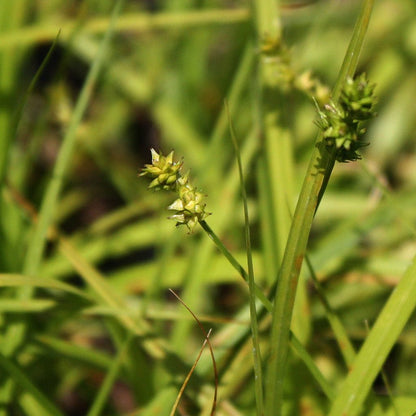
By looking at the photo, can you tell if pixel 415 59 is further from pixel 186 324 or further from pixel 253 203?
pixel 186 324

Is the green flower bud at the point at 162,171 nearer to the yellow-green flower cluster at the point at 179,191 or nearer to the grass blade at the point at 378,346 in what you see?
the yellow-green flower cluster at the point at 179,191

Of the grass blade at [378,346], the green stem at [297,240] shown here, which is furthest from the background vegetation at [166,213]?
the green stem at [297,240]

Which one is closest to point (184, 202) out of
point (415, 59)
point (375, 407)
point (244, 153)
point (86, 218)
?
point (375, 407)

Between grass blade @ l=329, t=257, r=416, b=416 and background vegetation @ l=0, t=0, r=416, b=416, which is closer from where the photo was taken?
grass blade @ l=329, t=257, r=416, b=416

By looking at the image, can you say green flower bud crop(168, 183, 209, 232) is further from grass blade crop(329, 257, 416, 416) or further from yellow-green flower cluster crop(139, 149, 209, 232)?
grass blade crop(329, 257, 416, 416)

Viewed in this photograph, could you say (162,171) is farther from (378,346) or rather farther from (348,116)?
(378,346)

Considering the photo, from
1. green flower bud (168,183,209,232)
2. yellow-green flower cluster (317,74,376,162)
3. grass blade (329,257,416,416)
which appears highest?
yellow-green flower cluster (317,74,376,162)

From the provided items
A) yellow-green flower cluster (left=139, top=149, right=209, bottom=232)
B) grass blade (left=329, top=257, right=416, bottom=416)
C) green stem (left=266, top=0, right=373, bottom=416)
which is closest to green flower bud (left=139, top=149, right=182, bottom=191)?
yellow-green flower cluster (left=139, top=149, right=209, bottom=232)
